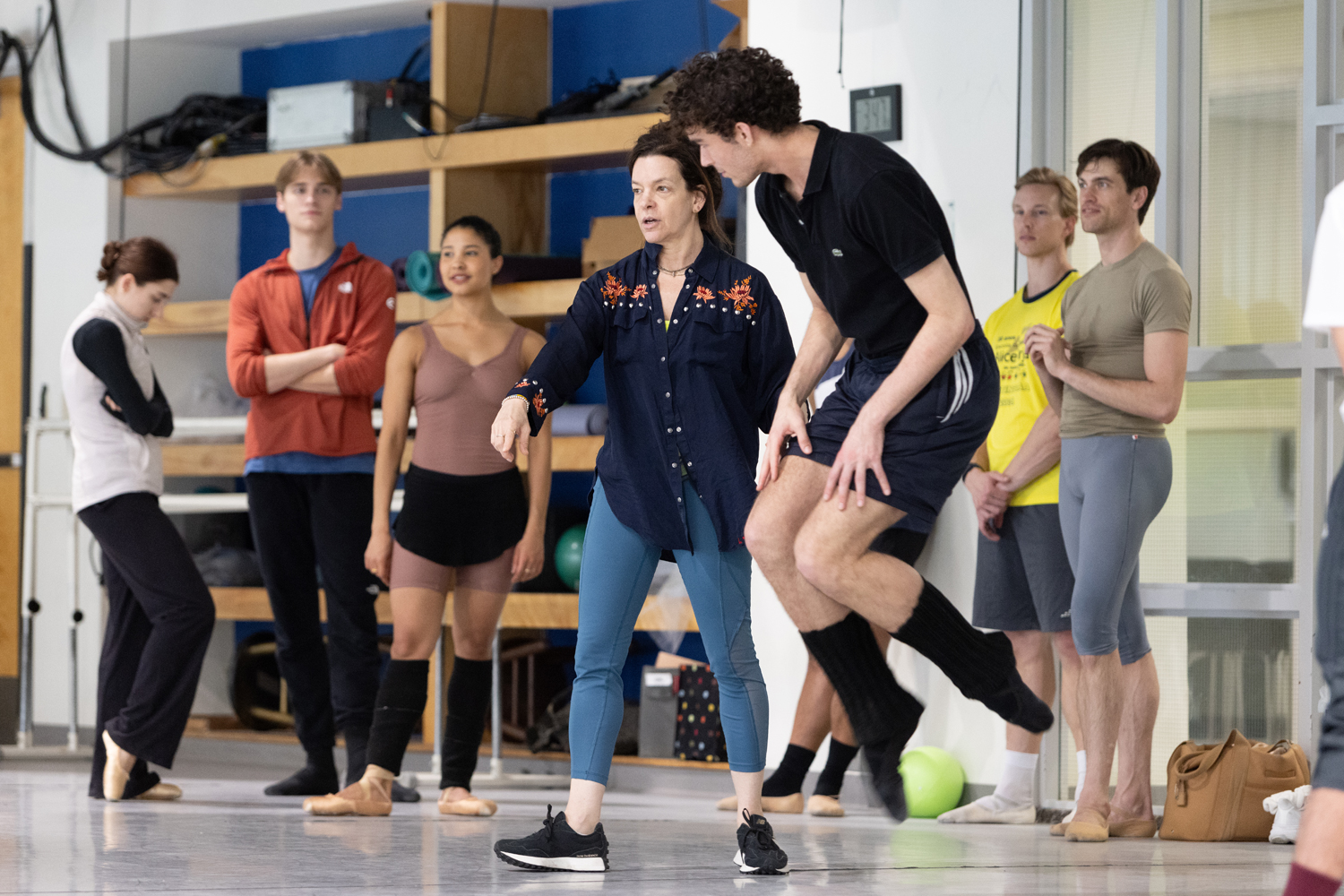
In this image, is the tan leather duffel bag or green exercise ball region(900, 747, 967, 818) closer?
the tan leather duffel bag

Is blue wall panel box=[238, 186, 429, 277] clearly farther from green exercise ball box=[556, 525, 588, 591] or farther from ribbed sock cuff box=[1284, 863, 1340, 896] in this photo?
ribbed sock cuff box=[1284, 863, 1340, 896]

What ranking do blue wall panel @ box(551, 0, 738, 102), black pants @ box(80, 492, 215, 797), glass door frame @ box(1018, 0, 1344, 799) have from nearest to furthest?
glass door frame @ box(1018, 0, 1344, 799)
black pants @ box(80, 492, 215, 797)
blue wall panel @ box(551, 0, 738, 102)

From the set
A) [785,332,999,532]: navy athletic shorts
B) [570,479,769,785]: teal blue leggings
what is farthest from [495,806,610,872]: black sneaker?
[785,332,999,532]: navy athletic shorts

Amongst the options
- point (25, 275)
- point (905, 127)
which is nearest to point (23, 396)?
point (25, 275)

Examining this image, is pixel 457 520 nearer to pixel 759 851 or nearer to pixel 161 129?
pixel 759 851

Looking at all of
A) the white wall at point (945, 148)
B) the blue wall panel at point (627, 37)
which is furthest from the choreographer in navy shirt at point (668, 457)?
the blue wall panel at point (627, 37)

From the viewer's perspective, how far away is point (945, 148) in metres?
4.65

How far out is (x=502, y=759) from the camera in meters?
5.70

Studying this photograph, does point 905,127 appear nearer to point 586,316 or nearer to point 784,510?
point 586,316

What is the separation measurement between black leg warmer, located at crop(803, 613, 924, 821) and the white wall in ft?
5.97

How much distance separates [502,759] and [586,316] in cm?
298

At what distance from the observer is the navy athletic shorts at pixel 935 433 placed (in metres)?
2.71

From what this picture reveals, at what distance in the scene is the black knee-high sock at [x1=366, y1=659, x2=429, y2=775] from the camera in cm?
412

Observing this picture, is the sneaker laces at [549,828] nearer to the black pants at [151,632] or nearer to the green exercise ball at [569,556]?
the black pants at [151,632]
